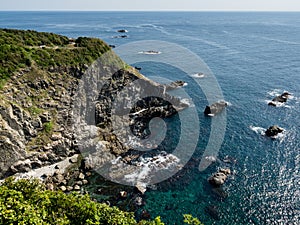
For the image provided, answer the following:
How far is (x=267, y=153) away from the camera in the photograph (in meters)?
59.5

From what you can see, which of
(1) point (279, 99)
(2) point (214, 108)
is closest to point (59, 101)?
(2) point (214, 108)

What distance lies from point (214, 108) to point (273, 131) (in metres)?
19.4

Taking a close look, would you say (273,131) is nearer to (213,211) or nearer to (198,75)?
(213,211)

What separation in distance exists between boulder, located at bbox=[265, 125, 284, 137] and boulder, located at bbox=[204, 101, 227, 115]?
1720 cm

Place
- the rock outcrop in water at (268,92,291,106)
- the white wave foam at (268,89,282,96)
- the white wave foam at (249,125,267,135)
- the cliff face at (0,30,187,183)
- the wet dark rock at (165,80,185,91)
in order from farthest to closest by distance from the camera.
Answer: the wet dark rock at (165,80,185,91) → the white wave foam at (268,89,282,96) → the rock outcrop in water at (268,92,291,106) → the white wave foam at (249,125,267,135) → the cliff face at (0,30,187,183)

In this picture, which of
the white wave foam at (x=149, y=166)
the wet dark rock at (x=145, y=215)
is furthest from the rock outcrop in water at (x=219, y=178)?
the wet dark rock at (x=145, y=215)

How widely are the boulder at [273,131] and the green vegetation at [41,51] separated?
51.9m

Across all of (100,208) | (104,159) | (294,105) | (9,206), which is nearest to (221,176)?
(104,159)

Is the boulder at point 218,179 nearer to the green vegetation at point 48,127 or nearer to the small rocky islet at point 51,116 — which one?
the small rocky islet at point 51,116

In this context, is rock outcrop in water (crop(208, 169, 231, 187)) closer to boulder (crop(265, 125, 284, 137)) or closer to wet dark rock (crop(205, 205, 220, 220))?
wet dark rock (crop(205, 205, 220, 220))

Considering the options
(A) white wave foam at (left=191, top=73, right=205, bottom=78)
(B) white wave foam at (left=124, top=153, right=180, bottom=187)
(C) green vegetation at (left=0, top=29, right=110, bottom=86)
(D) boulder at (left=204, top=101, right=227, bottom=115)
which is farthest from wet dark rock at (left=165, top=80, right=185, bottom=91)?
(B) white wave foam at (left=124, top=153, right=180, bottom=187)

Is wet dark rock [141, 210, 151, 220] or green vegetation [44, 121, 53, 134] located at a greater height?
green vegetation [44, 121, 53, 134]

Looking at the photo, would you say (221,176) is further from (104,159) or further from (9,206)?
(9,206)

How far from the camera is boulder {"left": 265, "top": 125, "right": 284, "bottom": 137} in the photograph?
218 feet
